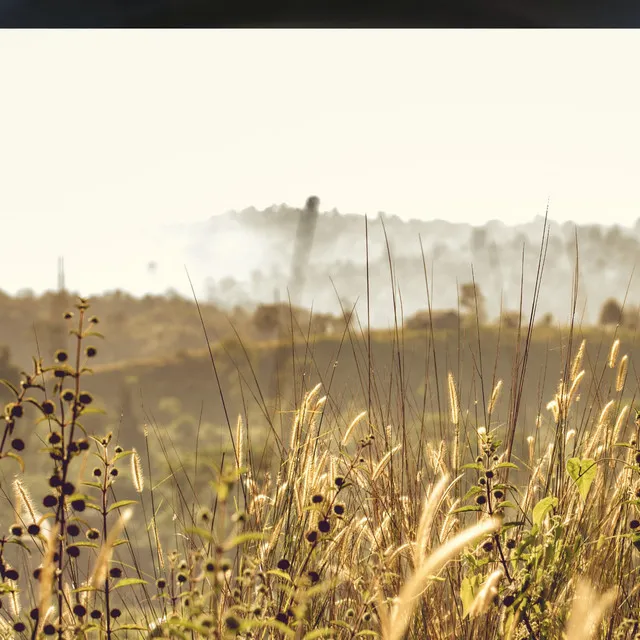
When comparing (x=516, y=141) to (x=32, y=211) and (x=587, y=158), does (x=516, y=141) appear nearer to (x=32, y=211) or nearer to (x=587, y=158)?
(x=587, y=158)

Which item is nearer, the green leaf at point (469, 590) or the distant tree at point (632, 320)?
the green leaf at point (469, 590)

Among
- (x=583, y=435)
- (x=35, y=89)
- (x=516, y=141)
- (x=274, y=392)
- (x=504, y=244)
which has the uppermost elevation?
(x=35, y=89)

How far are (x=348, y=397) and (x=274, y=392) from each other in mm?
398

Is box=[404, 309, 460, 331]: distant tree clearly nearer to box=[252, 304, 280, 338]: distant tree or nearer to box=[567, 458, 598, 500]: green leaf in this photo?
box=[567, 458, 598, 500]: green leaf

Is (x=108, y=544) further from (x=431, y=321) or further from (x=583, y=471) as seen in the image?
(x=431, y=321)

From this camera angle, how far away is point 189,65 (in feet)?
10.7

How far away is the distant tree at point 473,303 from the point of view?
68.1 inches

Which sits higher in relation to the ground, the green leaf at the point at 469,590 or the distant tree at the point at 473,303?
the distant tree at the point at 473,303

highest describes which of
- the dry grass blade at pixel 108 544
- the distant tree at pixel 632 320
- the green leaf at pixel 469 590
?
the distant tree at pixel 632 320

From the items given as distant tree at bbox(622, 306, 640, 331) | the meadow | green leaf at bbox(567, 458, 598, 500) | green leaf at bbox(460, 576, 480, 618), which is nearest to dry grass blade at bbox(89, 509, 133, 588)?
the meadow

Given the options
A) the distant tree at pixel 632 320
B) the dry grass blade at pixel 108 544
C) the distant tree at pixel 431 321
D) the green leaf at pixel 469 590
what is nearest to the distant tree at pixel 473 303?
the distant tree at pixel 431 321

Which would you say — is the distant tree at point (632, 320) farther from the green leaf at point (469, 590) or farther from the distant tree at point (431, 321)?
the green leaf at point (469, 590)

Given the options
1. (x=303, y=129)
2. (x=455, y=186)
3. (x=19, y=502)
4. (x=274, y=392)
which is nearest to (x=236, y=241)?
(x=303, y=129)

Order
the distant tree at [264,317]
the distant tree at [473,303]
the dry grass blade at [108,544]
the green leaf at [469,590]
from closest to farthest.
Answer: the dry grass blade at [108,544], the green leaf at [469,590], the distant tree at [473,303], the distant tree at [264,317]
